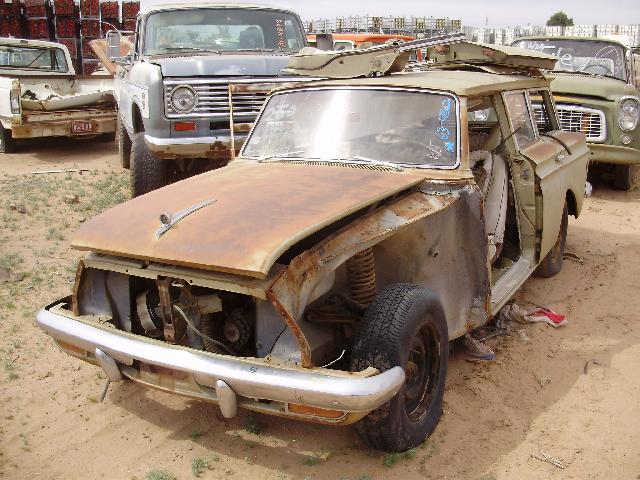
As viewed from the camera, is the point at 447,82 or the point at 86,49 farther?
the point at 86,49

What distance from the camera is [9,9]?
17906mm

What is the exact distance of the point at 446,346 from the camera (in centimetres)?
345

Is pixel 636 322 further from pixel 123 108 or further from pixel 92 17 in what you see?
pixel 92 17

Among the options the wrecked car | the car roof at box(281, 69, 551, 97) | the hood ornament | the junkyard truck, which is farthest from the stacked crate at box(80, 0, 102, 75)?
the hood ornament

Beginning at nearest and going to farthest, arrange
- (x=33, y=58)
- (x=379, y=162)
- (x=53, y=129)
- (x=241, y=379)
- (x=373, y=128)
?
(x=241, y=379) → (x=379, y=162) → (x=373, y=128) → (x=53, y=129) → (x=33, y=58)

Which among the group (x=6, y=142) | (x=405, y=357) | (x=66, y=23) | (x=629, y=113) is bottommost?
(x=405, y=357)

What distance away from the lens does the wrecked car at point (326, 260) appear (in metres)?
2.80

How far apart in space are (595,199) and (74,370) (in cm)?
693

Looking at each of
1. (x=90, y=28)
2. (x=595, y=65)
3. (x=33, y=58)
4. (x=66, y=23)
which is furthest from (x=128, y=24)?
(x=595, y=65)

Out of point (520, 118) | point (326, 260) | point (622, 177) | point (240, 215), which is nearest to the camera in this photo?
point (326, 260)

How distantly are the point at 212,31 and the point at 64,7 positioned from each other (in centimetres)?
1289

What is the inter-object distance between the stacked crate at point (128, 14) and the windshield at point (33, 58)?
25.8ft

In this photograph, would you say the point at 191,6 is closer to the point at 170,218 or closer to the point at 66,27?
the point at 170,218

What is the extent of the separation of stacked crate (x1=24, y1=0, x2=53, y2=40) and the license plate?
946 centimetres
